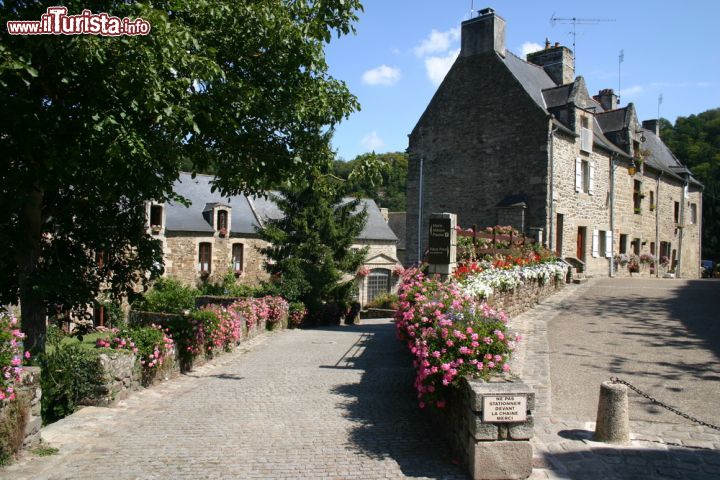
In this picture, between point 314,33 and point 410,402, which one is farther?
point 314,33

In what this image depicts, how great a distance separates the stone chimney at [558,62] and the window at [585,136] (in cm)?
333

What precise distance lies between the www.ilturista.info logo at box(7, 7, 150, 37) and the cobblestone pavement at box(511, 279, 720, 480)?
6453mm

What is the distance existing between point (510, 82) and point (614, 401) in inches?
656

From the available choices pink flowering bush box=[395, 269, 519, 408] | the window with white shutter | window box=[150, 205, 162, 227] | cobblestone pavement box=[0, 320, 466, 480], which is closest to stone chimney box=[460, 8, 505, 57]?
the window with white shutter

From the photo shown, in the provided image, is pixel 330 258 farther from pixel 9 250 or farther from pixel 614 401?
pixel 614 401

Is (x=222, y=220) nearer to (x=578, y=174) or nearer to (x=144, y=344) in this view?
(x=578, y=174)

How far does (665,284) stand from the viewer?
18281 millimetres

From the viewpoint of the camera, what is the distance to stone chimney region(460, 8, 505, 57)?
20.7m

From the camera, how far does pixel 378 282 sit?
104 feet

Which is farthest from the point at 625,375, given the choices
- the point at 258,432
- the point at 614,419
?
the point at 258,432

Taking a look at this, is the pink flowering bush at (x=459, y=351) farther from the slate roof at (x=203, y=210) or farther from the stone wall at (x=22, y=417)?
the slate roof at (x=203, y=210)

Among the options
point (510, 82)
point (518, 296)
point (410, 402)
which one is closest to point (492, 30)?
point (510, 82)

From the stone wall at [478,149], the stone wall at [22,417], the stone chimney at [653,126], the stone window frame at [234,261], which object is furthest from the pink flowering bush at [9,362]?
the stone chimney at [653,126]

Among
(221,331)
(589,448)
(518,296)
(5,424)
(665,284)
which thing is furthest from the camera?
(665,284)
